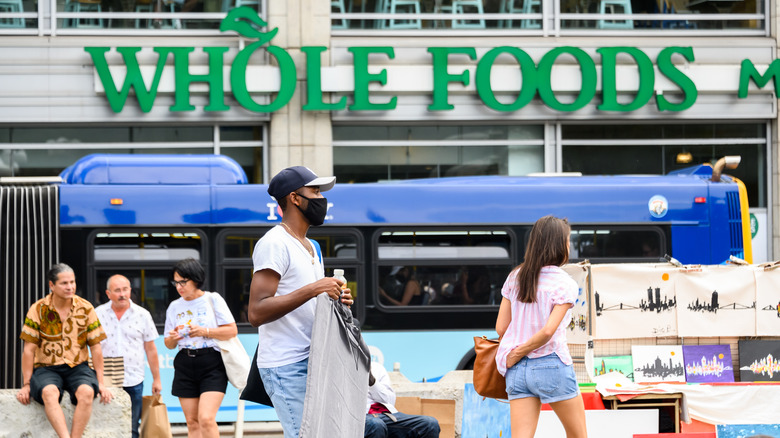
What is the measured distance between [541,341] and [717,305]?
114 inches

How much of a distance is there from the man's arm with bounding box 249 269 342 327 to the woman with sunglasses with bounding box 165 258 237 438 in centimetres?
333

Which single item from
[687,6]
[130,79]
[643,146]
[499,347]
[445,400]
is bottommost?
[445,400]

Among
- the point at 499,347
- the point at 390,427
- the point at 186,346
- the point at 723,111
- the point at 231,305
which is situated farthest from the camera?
the point at 723,111

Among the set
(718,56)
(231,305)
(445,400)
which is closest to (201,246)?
(231,305)

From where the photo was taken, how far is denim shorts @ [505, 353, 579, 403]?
560cm

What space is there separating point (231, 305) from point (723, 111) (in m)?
10.6

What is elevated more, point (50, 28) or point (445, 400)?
point (50, 28)

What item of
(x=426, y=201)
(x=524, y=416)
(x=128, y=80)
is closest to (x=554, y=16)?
(x=128, y=80)

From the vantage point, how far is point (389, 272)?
11.0 m

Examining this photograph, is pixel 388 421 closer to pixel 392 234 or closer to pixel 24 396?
pixel 24 396

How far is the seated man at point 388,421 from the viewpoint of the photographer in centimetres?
505

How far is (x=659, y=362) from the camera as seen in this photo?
7852 mm

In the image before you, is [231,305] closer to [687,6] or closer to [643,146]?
[643,146]

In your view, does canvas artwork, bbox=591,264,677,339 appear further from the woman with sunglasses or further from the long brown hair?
the woman with sunglasses
